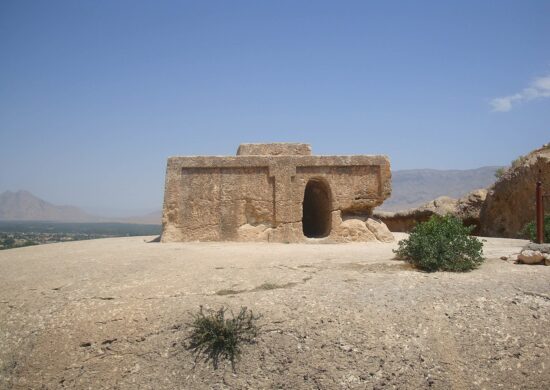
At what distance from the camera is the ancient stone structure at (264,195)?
10.9 meters

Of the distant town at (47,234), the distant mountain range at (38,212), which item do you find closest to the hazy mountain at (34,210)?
the distant mountain range at (38,212)

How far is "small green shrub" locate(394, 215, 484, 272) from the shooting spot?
673cm

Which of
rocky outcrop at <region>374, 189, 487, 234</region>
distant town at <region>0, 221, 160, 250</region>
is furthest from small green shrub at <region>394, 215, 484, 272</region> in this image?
distant town at <region>0, 221, 160, 250</region>

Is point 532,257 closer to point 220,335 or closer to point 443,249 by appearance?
point 443,249

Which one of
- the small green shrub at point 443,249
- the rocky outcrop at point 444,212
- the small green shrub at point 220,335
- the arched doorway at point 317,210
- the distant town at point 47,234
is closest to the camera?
the small green shrub at point 220,335

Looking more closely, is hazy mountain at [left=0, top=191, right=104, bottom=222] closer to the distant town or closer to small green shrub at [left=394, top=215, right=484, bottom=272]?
the distant town

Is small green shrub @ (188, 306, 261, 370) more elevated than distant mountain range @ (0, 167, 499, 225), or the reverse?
distant mountain range @ (0, 167, 499, 225)

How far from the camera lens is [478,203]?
18578 millimetres

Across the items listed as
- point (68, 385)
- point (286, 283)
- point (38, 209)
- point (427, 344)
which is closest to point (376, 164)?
point (286, 283)

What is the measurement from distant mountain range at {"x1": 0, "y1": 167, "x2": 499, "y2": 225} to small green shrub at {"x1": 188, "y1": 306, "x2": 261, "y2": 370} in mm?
78642

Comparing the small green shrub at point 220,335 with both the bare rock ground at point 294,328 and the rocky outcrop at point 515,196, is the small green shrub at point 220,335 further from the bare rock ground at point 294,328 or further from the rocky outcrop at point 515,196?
the rocky outcrop at point 515,196

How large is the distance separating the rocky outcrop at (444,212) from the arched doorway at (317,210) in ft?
18.8

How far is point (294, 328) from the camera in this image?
518cm

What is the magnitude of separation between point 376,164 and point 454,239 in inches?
179
